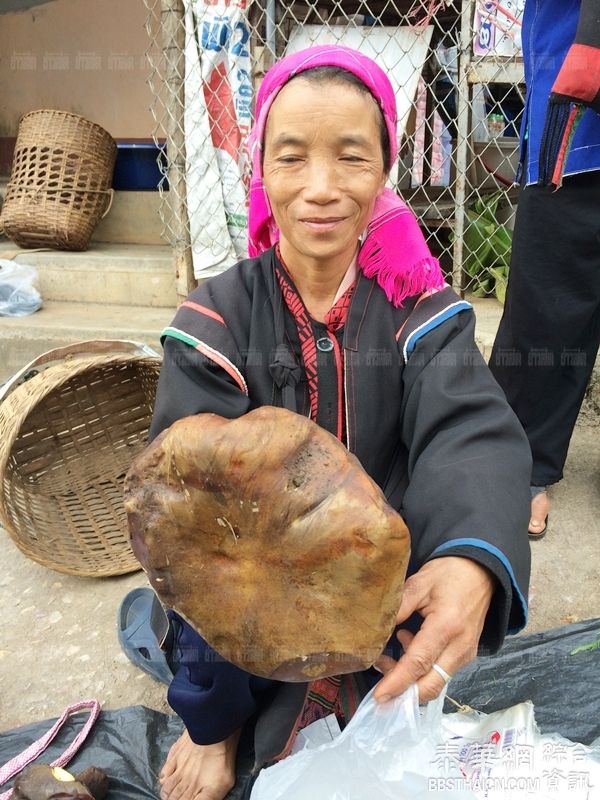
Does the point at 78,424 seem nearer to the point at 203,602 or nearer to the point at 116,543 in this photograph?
the point at 116,543

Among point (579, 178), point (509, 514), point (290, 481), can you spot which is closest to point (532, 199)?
point (579, 178)

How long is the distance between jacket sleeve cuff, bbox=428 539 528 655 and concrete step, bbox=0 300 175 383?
8.31 feet

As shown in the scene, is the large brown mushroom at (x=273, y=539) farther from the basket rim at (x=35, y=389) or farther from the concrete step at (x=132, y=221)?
the concrete step at (x=132, y=221)

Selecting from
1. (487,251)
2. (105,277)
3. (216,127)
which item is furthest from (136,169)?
A: (487,251)

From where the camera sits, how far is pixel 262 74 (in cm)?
323

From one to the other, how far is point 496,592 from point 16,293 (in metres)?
3.39

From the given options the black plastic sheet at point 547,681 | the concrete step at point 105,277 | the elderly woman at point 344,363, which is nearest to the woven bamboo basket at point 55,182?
the concrete step at point 105,277

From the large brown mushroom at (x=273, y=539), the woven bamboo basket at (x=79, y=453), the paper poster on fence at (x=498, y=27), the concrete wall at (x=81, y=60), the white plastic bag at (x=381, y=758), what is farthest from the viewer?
the concrete wall at (x=81, y=60)

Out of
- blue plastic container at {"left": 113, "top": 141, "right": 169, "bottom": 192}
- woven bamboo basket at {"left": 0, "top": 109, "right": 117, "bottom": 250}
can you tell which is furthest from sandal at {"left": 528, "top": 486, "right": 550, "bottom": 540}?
blue plastic container at {"left": 113, "top": 141, "right": 169, "bottom": 192}

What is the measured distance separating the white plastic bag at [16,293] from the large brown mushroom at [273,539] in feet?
10.1

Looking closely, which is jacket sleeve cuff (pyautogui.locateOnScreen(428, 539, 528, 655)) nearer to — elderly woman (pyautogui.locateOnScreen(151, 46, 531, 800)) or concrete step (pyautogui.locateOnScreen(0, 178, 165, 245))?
elderly woman (pyautogui.locateOnScreen(151, 46, 531, 800))

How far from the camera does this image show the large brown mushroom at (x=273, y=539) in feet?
2.72

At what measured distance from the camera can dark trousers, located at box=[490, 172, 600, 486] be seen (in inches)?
78.2

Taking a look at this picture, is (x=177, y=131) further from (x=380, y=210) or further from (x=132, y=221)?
(x=380, y=210)
